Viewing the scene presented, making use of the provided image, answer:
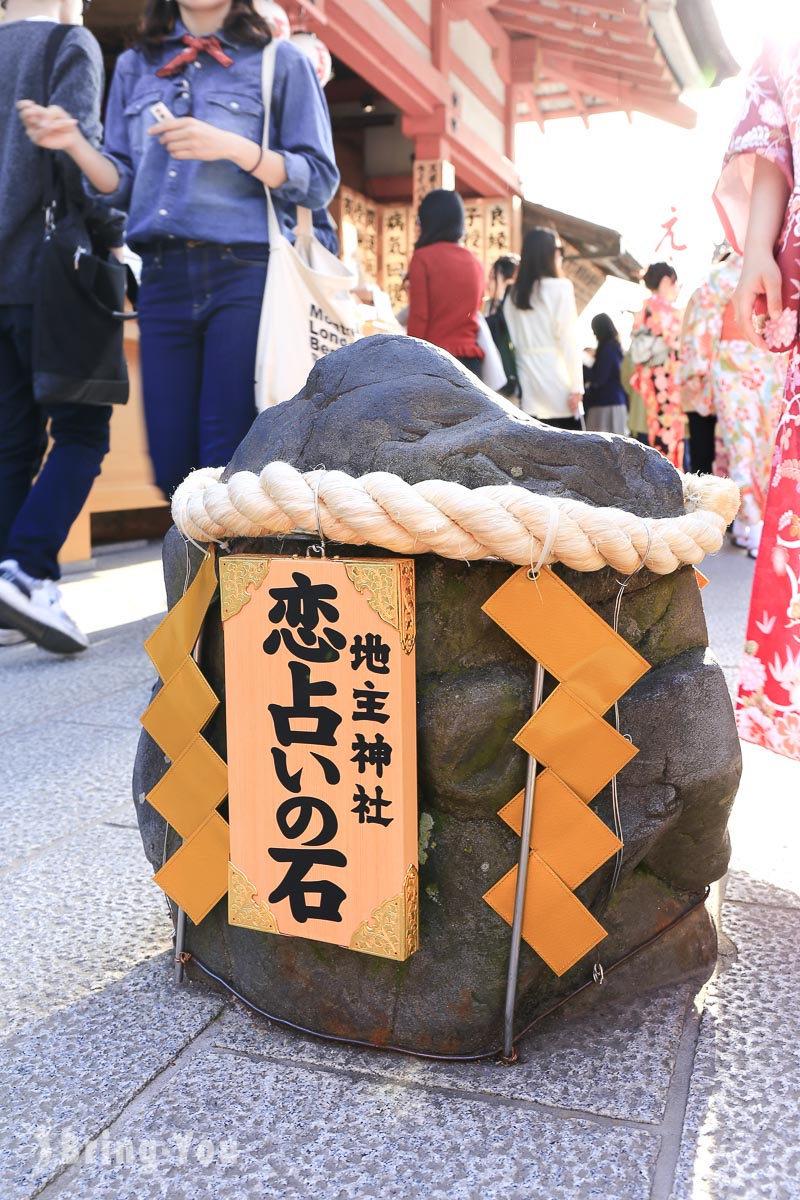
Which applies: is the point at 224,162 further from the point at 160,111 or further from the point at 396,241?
the point at 396,241

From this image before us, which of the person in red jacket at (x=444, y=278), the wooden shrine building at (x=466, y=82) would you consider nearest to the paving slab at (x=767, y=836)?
the person in red jacket at (x=444, y=278)

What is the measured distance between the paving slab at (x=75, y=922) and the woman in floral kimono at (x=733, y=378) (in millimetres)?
4020

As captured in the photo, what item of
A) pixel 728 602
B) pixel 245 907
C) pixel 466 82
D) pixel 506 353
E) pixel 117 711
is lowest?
pixel 728 602

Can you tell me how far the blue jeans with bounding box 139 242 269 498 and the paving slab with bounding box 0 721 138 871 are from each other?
25.1 inches

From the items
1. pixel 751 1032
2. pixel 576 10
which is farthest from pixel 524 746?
pixel 576 10

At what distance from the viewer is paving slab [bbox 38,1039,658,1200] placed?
87 cm

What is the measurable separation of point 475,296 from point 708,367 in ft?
5.24

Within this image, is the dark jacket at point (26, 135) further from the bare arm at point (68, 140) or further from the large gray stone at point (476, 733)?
the large gray stone at point (476, 733)

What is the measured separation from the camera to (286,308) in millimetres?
2410

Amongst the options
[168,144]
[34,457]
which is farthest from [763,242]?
[34,457]

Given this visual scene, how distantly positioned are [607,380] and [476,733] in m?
6.98

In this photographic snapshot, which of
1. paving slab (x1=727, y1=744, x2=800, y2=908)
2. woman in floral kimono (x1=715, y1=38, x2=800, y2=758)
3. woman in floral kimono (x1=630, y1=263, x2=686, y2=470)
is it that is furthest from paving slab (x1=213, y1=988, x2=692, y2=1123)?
woman in floral kimono (x1=630, y1=263, x2=686, y2=470)

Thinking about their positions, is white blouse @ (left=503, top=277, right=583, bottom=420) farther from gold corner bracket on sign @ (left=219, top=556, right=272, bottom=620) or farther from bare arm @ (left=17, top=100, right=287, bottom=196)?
gold corner bracket on sign @ (left=219, top=556, right=272, bottom=620)

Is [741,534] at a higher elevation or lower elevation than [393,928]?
lower
